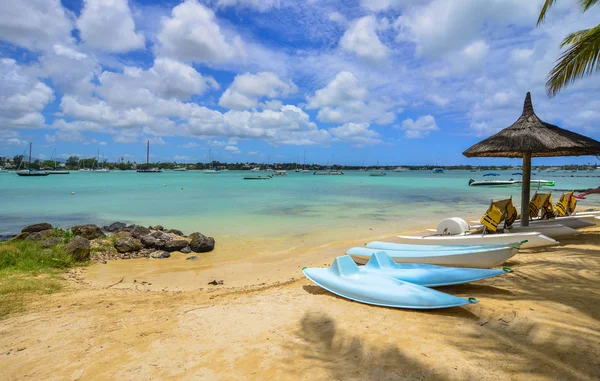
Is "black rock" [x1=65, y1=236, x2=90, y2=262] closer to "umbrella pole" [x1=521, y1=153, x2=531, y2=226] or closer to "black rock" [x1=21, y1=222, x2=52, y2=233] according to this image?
"black rock" [x1=21, y1=222, x2=52, y2=233]

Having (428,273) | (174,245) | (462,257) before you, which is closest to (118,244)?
(174,245)

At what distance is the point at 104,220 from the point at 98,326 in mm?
12778

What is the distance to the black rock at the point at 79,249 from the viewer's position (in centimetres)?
689

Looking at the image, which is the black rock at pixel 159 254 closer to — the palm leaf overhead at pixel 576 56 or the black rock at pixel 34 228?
the black rock at pixel 34 228

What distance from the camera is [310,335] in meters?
3.05

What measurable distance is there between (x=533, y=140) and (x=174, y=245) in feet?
29.0

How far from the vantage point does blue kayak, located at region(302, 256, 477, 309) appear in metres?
3.42

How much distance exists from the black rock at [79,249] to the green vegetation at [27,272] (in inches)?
5.0

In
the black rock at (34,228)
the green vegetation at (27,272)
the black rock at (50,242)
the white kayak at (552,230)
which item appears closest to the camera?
the green vegetation at (27,272)

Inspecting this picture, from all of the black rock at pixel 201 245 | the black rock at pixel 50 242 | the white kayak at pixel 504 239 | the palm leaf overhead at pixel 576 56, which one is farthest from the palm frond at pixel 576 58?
the black rock at pixel 50 242

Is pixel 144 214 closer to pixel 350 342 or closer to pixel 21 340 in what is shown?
pixel 21 340

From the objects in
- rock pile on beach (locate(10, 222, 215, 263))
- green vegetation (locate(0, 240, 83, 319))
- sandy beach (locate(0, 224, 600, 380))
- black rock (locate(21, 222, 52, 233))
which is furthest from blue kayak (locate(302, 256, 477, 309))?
black rock (locate(21, 222, 52, 233))

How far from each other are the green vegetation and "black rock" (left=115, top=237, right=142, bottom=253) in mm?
1261

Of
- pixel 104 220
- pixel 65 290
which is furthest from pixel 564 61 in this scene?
pixel 104 220
